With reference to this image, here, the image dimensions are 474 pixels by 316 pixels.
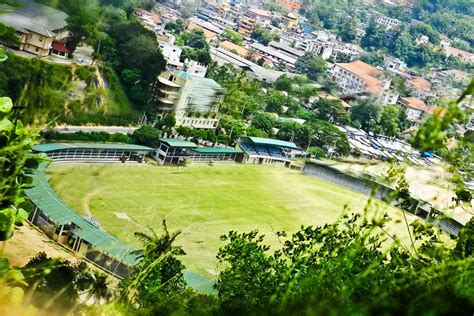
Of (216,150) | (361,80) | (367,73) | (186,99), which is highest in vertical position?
(367,73)

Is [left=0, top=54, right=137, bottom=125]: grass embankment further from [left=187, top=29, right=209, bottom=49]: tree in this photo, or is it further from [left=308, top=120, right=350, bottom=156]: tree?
[left=187, top=29, right=209, bottom=49]: tree

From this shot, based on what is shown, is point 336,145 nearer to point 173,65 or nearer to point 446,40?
point 173,65

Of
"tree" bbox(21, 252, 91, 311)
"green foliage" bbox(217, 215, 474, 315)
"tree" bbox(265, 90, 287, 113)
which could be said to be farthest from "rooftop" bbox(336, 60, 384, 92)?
"green foliage" bbox(217, 215, 474, 315)

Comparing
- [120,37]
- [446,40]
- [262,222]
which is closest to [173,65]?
[120,37]

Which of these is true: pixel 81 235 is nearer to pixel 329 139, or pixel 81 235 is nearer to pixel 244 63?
pixel 329 139

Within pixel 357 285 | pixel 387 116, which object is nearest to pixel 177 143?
pixel 387 116
